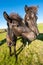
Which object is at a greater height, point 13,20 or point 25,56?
point 13,20

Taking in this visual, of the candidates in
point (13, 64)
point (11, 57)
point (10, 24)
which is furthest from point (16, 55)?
point (10, 24)

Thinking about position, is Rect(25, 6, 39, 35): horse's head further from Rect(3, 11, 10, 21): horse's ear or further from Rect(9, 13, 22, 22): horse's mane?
Rect(3, 11, 10, 21): horse's ear

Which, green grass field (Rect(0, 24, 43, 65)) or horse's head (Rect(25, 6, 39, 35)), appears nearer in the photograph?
horse's head (Rect(25, 6, 39, 35))

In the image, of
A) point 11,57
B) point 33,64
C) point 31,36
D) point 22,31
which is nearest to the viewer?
point 31,36

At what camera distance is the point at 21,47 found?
12.9 meters

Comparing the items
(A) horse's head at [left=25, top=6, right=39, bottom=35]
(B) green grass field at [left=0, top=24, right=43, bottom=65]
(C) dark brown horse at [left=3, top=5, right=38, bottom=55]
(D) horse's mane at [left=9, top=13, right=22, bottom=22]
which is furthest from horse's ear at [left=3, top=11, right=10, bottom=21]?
(B) green grass field at [left=0, top=24, right=43, bottom=65]

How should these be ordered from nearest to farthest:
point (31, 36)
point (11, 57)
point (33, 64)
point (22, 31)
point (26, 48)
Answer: point (31, 36) < point (22, 31) < point (33, 64) < point (11, 57) < point (26, 48)

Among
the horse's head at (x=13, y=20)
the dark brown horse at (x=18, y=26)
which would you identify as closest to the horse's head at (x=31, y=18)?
the dark brown horse at (x=18, y=26)

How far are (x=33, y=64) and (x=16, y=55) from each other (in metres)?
1.89

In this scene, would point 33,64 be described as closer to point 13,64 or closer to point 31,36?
point 13,64

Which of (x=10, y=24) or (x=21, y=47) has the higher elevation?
(x=10, y=24)

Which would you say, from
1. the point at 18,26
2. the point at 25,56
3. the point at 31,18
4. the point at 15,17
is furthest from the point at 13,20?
the point at 25,56

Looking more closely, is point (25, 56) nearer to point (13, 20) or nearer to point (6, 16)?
point (13, 20)

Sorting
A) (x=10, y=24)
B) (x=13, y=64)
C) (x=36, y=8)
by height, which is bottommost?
(x=13, y=64)
